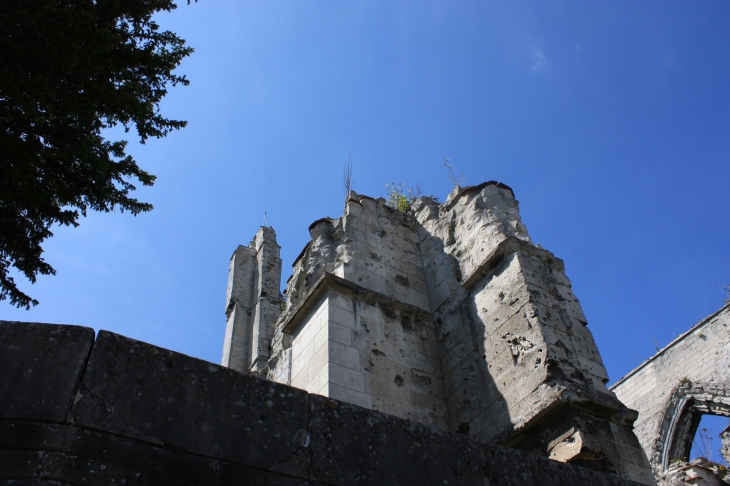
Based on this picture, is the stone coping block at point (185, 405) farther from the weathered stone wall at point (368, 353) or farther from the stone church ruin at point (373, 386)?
the weathered stone wall at point (368, 353)

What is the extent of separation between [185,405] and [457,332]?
168 inches

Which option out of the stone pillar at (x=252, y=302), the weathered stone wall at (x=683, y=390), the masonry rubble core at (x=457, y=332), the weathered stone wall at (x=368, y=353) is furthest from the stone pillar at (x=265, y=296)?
the weathered stone wall at (x=683, y=390)

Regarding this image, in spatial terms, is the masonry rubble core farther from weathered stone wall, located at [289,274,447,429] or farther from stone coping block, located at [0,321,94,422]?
stone coping block, located at [0,321,94,422]

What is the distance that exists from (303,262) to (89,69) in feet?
13.2

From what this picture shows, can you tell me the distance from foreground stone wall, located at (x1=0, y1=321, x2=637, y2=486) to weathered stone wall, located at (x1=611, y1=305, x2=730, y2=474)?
1241 cm

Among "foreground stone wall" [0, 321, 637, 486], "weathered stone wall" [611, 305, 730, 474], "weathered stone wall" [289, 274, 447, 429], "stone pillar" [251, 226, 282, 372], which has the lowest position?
"foreground stone wall" [0, 321, 637, 486]

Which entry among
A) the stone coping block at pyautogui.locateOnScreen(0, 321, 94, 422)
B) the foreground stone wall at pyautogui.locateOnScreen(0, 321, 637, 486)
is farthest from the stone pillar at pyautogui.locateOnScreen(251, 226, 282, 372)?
the stone coping block at pyautogui.locateOnScreen(0, 321, 94, 422)

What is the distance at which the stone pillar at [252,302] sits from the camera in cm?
1526

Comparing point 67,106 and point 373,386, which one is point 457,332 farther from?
point 67,106

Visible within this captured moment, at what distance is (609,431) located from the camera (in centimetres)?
501

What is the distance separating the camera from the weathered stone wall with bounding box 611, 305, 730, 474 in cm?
1393

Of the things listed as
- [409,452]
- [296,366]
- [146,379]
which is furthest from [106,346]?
[296,366]

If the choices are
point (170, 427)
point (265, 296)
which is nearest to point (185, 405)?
point (170, 427)

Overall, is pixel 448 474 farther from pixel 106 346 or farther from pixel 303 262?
pixel 303 262
